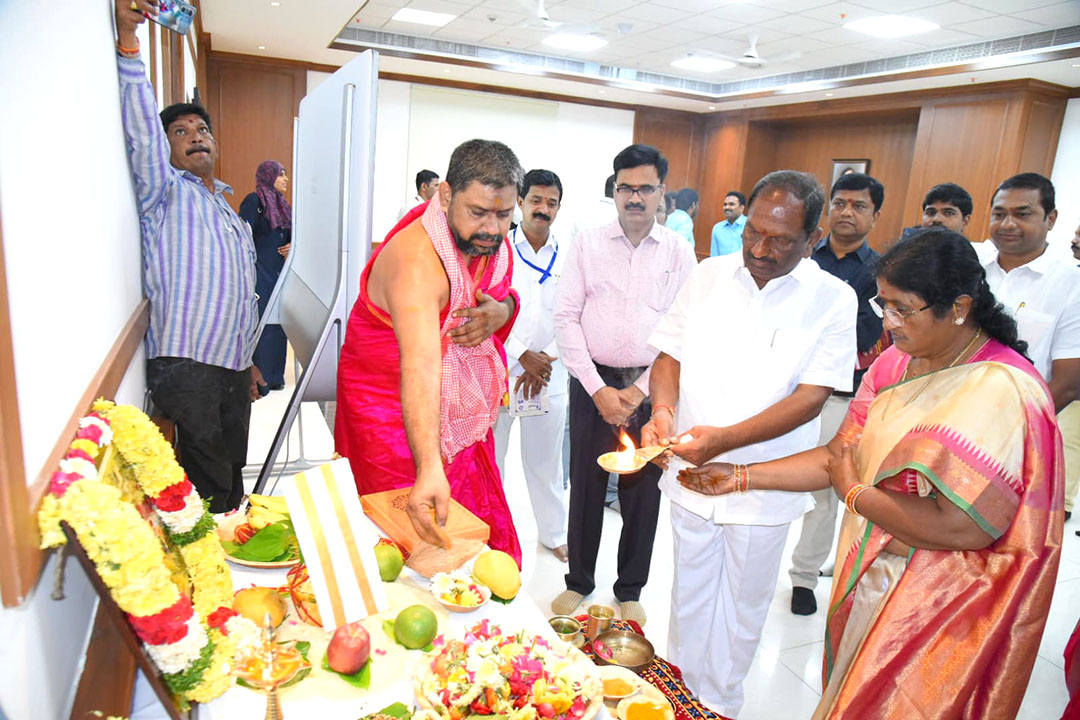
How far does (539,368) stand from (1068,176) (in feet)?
23.5

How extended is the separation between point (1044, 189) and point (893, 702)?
2.08 metres

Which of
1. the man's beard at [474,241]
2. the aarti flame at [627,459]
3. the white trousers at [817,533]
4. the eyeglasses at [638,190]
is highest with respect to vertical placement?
the eyeglasses at [638,190]

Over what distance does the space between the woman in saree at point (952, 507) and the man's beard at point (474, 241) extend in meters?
0.85

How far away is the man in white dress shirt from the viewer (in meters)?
1.78

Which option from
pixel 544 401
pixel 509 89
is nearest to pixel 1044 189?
pixel 544 401

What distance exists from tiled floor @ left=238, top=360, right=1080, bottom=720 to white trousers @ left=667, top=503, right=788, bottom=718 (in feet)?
0.77

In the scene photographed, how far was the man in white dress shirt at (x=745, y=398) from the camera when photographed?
1.78 m

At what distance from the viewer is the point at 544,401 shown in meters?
2.97

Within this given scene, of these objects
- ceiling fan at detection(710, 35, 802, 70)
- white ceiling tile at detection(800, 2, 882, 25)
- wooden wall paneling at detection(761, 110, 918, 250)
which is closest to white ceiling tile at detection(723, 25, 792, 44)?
ceiling fan at detection(710, 35, 802, 70)

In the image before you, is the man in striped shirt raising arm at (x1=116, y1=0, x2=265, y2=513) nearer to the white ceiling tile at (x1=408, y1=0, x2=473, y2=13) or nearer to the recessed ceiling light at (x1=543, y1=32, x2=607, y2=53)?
the white ceiling tile at (x1=408, y1=0, x2=473, y2=13)

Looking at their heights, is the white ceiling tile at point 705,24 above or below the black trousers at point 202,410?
above

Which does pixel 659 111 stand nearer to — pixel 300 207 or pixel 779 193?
pixel 300 207

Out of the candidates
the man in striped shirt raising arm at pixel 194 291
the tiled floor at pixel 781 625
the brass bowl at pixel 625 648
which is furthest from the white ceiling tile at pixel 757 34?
the brass bowl at pixel 625 648

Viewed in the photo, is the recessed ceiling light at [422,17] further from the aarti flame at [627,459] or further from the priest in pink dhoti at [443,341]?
the aarti flame at [627,459]
